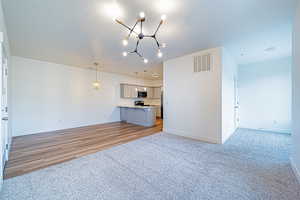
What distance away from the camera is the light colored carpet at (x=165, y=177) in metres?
1.61

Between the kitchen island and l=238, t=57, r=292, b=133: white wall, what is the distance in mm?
3981

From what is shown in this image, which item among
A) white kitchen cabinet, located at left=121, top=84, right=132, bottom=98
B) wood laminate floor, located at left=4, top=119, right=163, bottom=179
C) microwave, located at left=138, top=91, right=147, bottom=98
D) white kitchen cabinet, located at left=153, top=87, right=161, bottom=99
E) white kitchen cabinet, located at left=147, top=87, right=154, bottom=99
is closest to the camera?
wood laminate floor, located at left=4, top=119, right=163, bottom=179

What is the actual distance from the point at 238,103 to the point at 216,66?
2.87 meters

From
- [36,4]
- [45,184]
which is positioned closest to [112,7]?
[36,4]

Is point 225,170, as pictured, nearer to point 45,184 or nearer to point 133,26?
point 45,184

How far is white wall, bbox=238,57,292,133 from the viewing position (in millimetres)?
4445

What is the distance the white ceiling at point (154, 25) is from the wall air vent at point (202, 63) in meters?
0.31

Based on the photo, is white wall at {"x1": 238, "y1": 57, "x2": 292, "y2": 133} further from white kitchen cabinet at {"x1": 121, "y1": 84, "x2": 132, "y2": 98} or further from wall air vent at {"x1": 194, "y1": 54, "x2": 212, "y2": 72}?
white kitchen cabinet at {"x1": 121, "y1": 84, "x2": 132, "y2": 98}

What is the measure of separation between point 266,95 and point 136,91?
247 inches

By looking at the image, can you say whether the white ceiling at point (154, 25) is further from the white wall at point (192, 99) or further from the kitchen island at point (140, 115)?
the kitchen island at point (140, 115)

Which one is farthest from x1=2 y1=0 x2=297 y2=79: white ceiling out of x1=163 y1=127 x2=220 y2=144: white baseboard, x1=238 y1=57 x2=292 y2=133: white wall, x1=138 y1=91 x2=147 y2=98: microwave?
x1=138 y1=91 x2=147 y2=98: microwave

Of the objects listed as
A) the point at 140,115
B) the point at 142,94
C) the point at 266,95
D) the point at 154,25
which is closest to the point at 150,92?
the point at 142,94

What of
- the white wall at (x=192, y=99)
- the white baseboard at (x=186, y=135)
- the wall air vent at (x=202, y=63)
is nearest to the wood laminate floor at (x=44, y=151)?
the white baseboard at (x=186, y=135)

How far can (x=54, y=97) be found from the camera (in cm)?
486
